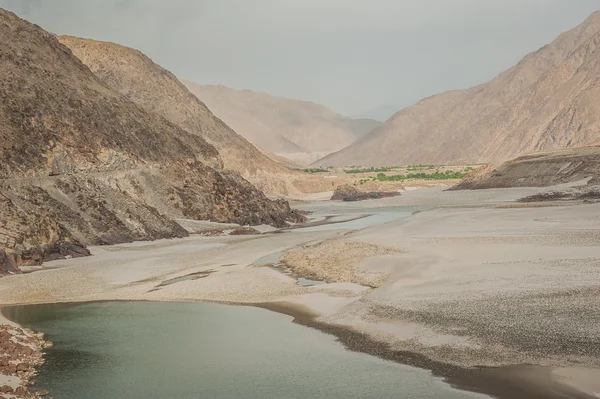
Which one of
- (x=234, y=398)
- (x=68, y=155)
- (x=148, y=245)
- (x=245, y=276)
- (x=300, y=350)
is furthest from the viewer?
(x=68, y=155)

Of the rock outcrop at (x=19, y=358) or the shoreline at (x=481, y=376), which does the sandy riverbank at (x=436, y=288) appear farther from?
the rock outcrop at (x=19, y=358)

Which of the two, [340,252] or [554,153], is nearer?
[340,252]

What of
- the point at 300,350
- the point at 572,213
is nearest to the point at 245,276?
the point at 300,350

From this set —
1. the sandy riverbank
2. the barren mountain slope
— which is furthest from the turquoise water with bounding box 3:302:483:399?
the barren mountain slope

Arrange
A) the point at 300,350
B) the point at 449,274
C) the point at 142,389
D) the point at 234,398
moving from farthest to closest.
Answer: the point at 449,274
the point at 300,350
the point at 142,389
the point at 234,398

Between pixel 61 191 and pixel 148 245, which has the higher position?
pixel 61 191

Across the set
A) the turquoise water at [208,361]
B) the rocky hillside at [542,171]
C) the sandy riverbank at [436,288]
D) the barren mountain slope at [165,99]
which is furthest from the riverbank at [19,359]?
the barren mountain slope at [165,99]

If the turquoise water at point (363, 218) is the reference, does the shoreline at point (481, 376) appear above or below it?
below

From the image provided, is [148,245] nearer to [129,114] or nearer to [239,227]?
[239,227]
